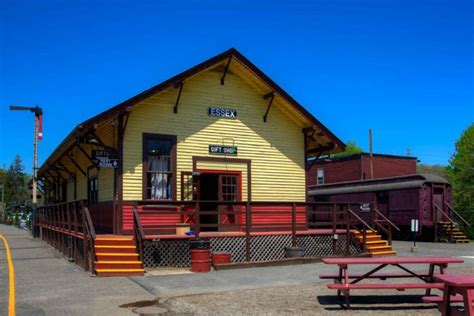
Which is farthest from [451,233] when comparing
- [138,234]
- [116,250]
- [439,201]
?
[116,250]

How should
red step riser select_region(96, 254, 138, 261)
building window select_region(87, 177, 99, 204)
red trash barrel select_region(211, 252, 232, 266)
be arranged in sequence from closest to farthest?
red step riser select_region(96, 254, 138, 261) → red trash barrel select_region(211, 252, 232, 266) → building window select_region(87, 177, 99, 204)

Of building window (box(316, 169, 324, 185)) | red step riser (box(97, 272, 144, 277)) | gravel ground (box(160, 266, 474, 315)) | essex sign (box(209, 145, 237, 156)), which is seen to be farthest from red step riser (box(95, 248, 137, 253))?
building window (box(316, 169, 324, 185))

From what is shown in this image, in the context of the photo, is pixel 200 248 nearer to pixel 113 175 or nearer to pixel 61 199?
pixel 113 175

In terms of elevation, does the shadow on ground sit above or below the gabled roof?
below

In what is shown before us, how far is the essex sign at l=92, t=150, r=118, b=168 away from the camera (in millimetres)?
14672

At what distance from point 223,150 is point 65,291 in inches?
322

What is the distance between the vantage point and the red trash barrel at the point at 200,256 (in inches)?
508

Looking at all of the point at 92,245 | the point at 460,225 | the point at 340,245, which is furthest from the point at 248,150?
the point at 460,225

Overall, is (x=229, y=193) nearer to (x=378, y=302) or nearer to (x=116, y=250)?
(x=116, y=250)

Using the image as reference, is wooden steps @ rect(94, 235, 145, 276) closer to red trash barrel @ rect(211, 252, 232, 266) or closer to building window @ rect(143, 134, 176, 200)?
red trash barrel @ rect(211, 252, 232, 266)

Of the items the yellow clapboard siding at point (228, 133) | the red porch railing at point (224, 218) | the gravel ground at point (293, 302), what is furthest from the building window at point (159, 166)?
the gravel ground at point (293, 302)

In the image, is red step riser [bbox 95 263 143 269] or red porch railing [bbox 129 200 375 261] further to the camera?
red porch railing [bbox 129 200 375 261]

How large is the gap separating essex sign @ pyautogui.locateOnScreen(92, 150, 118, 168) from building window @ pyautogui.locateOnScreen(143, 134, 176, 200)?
998mm

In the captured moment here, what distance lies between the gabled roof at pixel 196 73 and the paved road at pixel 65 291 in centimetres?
409
